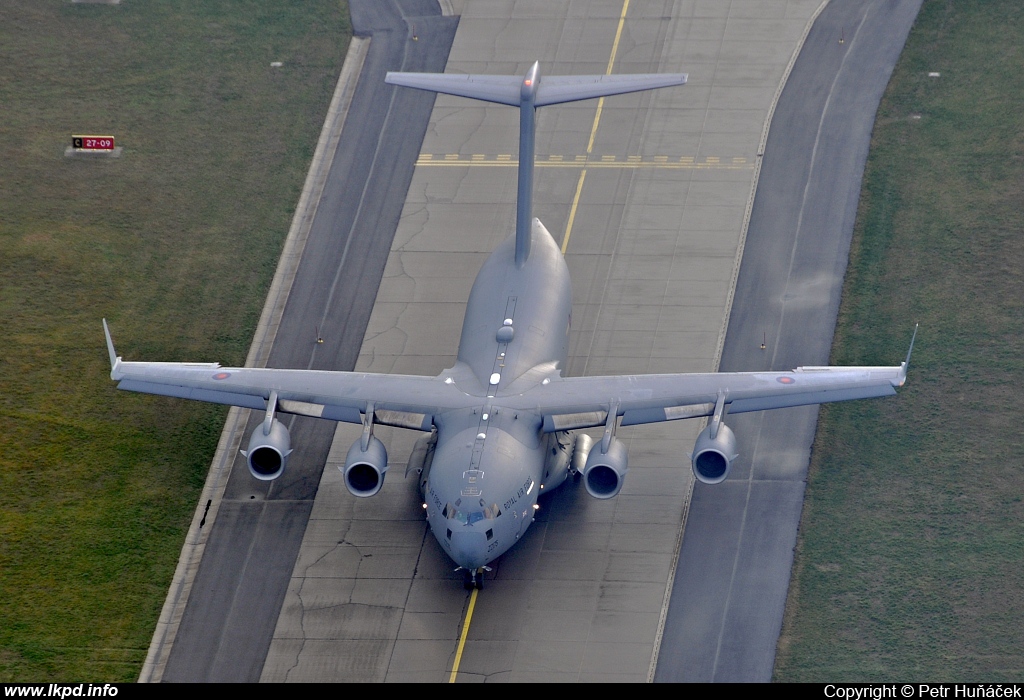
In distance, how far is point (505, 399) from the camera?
181 ft

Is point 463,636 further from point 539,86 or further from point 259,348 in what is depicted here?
point 539,86

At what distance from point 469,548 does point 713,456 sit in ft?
30.6

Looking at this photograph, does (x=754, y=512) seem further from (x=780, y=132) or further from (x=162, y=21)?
(x=162, y=21)

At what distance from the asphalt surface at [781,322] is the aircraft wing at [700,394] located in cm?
479

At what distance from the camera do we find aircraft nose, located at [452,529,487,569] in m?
51.3

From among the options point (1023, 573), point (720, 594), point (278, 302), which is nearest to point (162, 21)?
point (278, 302)

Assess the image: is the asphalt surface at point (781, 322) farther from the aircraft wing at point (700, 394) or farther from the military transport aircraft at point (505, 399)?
the aircraft wing at point (700, 394)

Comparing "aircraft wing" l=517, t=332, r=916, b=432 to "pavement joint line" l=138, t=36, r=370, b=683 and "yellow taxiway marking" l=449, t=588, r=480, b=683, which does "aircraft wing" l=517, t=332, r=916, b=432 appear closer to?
"yellow taxiway marking" l=449, t=588, r=480, b=683

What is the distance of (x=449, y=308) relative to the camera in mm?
67812

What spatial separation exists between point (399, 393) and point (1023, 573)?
23619 mm

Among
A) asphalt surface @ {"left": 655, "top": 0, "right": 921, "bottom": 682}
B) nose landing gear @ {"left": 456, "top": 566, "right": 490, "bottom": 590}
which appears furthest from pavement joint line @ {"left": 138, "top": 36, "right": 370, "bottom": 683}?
asphalt surface @ {"left": 655, "top": 0, "right": 921, "bottom": 682}

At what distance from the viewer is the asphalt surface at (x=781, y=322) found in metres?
54.1

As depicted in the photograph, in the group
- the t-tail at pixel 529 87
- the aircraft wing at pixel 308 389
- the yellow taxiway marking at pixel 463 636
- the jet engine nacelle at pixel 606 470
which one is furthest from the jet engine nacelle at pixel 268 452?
the t-tail at pixel 529 87

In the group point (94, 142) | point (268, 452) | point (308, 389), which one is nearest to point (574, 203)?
point (308, 389)
